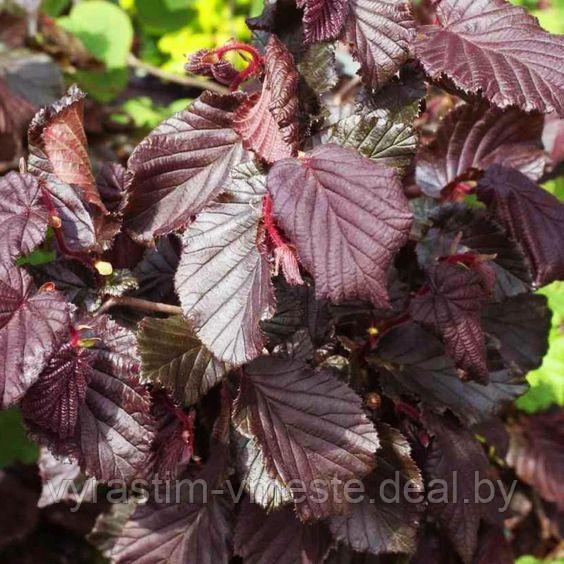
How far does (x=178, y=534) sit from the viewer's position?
1.05 meters

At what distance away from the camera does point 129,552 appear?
3.46 ft

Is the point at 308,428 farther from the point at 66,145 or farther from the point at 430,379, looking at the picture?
the point at 66,145

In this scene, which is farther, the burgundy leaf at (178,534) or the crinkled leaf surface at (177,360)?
the burgundy leaf at (178,534)

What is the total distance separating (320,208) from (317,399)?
255 millimetres

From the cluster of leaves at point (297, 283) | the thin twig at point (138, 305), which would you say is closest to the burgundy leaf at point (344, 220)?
the cluster of leaves at point (297, 283)

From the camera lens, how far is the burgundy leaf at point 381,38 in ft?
2.82

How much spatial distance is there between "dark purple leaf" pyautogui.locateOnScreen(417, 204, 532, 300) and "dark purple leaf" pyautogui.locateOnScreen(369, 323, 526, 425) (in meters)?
0.11

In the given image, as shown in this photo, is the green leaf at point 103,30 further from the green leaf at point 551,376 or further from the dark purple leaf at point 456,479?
the dark purple leaf at point 456,479

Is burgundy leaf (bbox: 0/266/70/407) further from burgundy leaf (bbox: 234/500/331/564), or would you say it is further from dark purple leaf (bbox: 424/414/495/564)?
dark purple leaf (bbox: 424/414/495/564)

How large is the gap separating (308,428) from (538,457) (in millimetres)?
869

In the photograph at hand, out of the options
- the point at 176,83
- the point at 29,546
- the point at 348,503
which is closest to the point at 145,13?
the point at 176,83

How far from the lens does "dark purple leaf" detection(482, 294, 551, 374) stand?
3.82 ft

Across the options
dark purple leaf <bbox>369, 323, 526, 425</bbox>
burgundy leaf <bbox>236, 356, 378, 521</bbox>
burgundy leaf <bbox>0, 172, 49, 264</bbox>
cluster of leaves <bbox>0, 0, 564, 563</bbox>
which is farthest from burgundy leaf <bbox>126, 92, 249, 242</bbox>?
dark purple leaf <bbox>369, 323, 526, 425</bbox>

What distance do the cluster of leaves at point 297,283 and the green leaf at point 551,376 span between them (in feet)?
1.52
